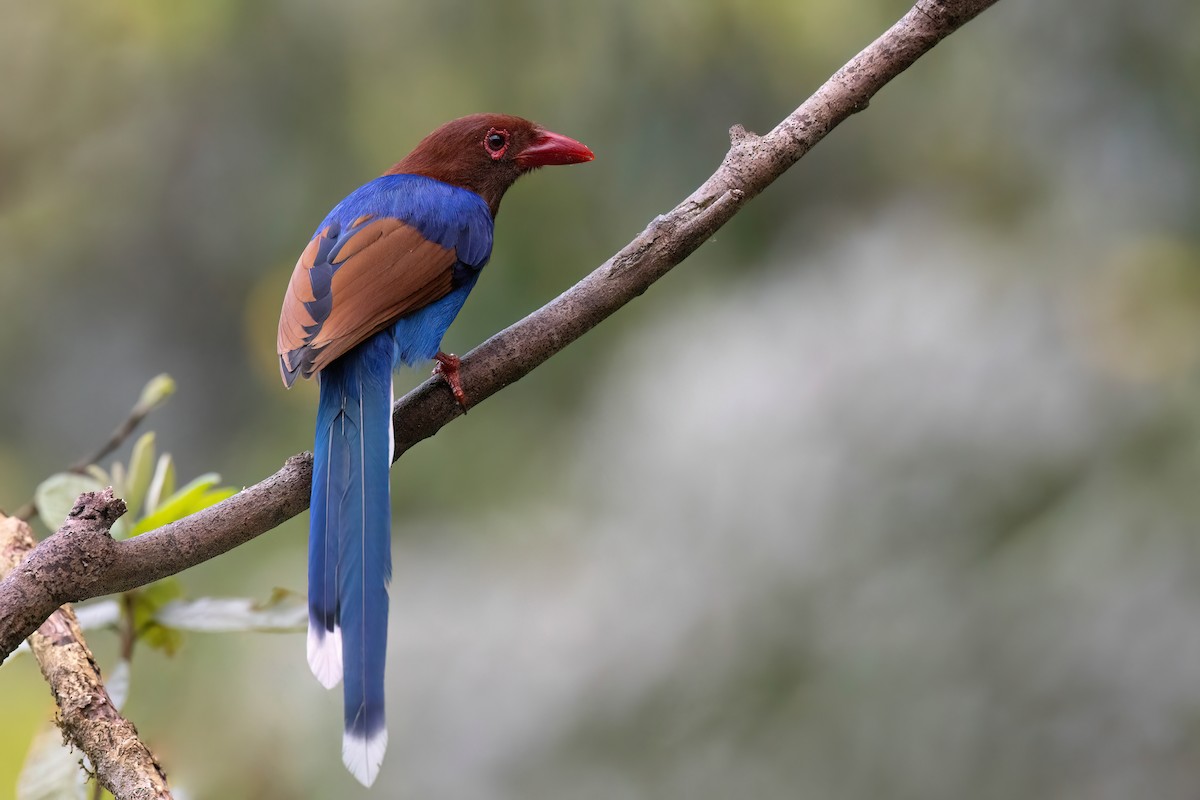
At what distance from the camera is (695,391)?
420cm

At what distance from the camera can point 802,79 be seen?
4680 mm

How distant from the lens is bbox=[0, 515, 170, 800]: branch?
160 cm

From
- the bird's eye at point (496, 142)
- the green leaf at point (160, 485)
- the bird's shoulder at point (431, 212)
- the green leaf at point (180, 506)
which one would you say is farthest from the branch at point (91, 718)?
the bird's eye at point (496, 142)

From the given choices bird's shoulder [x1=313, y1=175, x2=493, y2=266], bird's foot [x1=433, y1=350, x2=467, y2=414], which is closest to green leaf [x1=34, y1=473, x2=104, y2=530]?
bird's foot [x1=433, y1=350, x2=467, y2=414]

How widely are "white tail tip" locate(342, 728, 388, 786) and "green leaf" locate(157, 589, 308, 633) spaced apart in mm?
287

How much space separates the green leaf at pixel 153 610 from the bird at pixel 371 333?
0.33m

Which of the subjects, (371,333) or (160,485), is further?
(371,333)

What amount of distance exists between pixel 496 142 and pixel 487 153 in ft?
0.13

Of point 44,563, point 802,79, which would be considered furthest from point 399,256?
point 802,79

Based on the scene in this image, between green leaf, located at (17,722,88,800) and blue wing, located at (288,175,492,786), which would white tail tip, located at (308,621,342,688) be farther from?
green leaf, located at (17,722,88,800)

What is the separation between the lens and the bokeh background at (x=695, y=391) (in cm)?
328

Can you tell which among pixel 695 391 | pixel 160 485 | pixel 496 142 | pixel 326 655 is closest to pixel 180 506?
pixel 160 485

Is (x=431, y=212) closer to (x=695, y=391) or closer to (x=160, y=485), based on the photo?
(x=160, y=485)

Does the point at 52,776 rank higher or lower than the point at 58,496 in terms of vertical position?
lower
